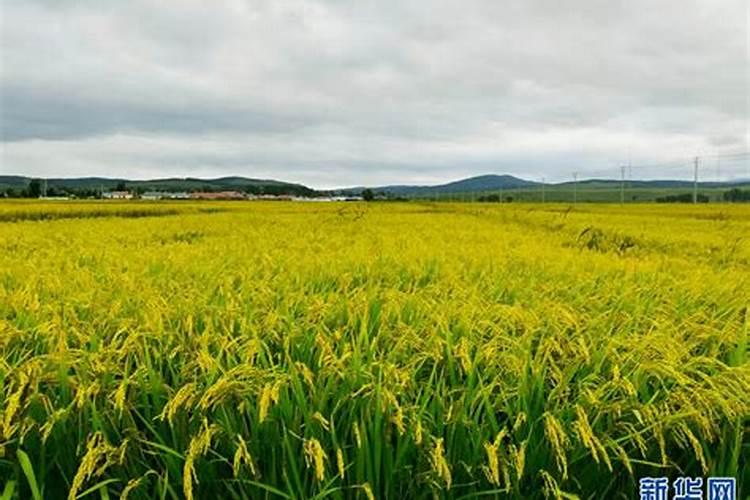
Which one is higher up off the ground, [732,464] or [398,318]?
[398,318]

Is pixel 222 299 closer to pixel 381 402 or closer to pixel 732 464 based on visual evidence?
pixel 381 402

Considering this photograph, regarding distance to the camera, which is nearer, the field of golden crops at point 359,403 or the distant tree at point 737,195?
the field of golden crops at point 359,403

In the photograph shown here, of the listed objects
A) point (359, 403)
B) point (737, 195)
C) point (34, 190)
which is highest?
point (34, 190)

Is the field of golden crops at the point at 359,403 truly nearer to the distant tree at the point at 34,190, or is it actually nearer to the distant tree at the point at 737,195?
the distant tree at the point at 737,195

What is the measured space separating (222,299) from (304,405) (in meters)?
1.47

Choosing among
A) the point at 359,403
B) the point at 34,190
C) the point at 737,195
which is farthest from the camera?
the point at 34,190

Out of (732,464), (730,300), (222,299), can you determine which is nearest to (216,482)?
Answer: (222,299)

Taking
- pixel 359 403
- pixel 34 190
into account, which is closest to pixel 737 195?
pixel 359 403

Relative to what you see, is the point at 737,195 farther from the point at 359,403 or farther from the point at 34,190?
the point at 34,190

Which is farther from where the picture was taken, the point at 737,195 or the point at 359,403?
the point at 737,195

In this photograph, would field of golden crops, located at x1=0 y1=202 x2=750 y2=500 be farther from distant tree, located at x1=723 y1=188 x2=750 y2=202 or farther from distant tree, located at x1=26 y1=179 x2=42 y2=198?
distant tree, located at x1=26 y1=179 x2=42 y2=198

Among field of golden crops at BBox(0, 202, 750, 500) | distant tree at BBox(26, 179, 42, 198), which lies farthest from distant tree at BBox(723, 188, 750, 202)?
distant tree at BBox(26, 179, 42, 198)

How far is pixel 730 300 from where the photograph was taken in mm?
3381

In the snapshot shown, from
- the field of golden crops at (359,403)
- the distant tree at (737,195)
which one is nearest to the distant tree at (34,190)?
→ the field of golden crops at (359,403)
